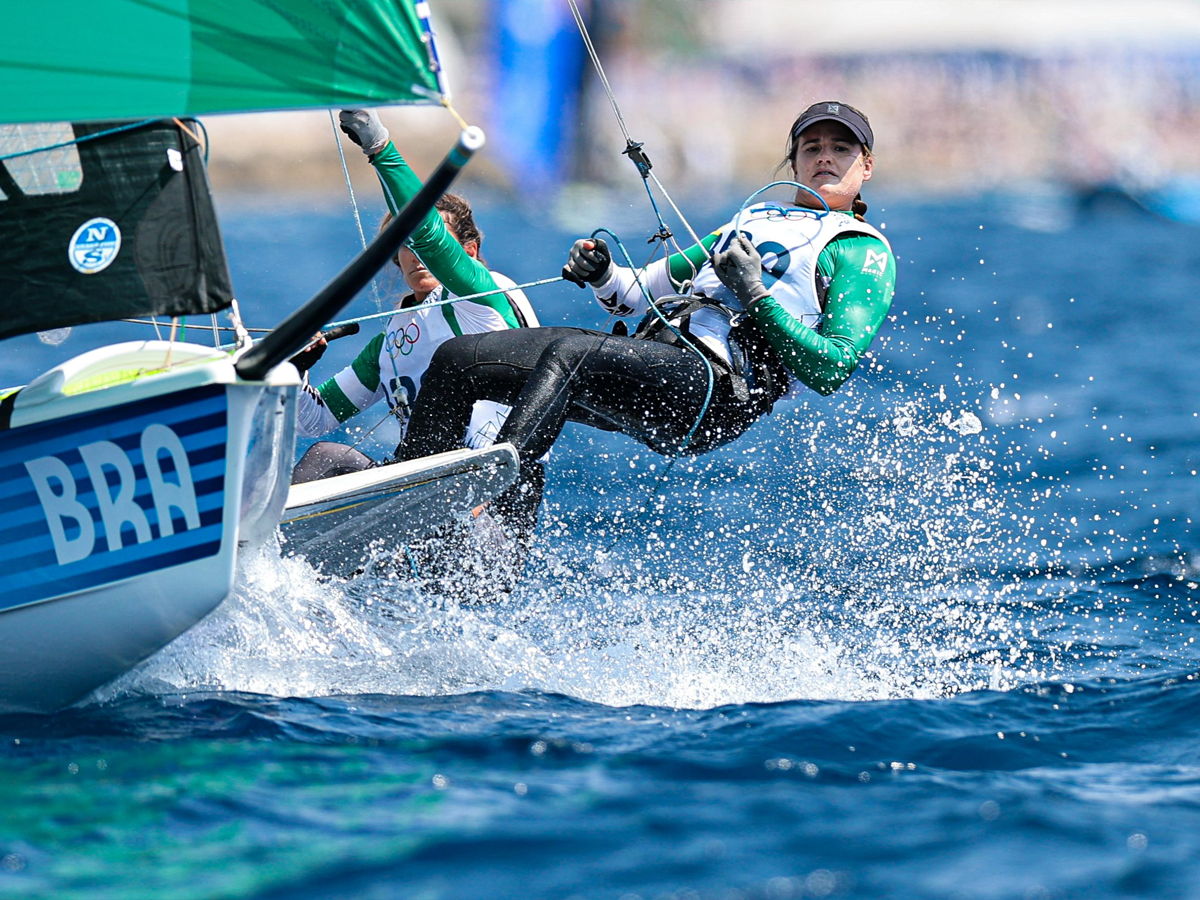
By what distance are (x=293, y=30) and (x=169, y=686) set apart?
1.59 m

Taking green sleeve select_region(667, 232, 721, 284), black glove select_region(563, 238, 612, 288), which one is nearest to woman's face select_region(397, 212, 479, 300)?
black glove select_region(563, 238, 612, 288)

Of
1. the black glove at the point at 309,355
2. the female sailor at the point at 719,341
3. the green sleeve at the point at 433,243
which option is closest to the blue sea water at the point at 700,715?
the black glove at the point at 309,355

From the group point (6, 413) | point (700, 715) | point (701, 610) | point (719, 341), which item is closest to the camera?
point (6, 413)

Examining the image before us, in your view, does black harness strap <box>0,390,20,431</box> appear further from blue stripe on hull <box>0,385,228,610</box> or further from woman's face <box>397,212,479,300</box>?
woman's face <box>397,212,479,300</box>

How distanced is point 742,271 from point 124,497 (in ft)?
5.20

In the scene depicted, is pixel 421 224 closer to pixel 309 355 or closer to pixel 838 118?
pixel 309 355

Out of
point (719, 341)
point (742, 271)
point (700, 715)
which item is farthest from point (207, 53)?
point (700, 715)

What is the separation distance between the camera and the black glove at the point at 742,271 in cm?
366

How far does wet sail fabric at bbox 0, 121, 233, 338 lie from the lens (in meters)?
3.06

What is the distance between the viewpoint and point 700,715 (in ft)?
11.0

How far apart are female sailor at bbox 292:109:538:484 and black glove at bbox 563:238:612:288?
0.62ft

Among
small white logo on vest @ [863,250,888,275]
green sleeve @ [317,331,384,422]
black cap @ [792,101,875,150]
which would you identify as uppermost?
black cap @ [792,101,875,150]

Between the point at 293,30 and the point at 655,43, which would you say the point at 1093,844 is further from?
the point at 655,43

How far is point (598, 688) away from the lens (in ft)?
11.8
